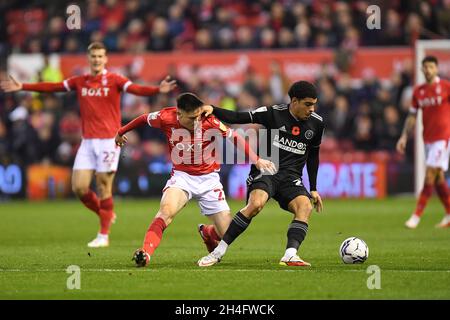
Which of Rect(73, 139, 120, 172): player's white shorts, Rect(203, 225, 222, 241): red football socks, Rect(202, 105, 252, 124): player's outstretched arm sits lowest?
Rect(203, 225, 222, 241): red football socks

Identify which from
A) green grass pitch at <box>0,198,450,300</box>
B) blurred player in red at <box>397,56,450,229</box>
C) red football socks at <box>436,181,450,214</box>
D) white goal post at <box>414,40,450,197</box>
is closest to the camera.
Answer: green grass pitch at <box>0,198,450,300</box>

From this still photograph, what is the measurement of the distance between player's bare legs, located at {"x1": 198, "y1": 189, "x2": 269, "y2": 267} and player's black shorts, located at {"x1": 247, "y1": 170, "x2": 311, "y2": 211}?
17 cm

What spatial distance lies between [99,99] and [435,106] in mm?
5869

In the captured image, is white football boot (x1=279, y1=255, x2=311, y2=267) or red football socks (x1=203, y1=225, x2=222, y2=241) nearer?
white football boot (x1=279, y1=255, x2=311, y2=267)

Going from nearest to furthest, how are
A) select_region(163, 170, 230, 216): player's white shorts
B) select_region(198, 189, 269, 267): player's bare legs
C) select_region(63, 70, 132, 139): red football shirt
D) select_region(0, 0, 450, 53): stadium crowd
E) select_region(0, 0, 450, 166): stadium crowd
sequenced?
select_region(198, 189, 269, 267): player's bare legs
select_region(163, 170, 230, 216): player's white shorts
select_region(63, 70, 132, 139): red football shirt
select_region(0, 0, 450, 166): stadium crowd
select_region(0, 0, 450, 53): stadium crowd

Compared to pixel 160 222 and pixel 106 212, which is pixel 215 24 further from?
pixel 160 222

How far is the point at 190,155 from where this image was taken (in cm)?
1083

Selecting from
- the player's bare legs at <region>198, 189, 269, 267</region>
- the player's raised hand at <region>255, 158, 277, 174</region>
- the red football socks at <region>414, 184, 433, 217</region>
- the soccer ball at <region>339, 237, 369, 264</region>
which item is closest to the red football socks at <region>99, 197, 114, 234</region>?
the player's bare legs at <region>198, 189, 269, 267</region>

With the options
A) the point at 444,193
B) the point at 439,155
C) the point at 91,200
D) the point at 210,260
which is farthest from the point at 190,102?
the point at 444,193

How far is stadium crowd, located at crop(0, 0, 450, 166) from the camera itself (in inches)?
930

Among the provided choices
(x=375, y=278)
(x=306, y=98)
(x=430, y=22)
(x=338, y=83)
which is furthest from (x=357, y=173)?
(x=375, y=278)

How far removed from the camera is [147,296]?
8156 mm

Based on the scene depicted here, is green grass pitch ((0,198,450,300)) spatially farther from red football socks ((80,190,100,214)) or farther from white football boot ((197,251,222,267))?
red football socks ((80,190,100,214))
